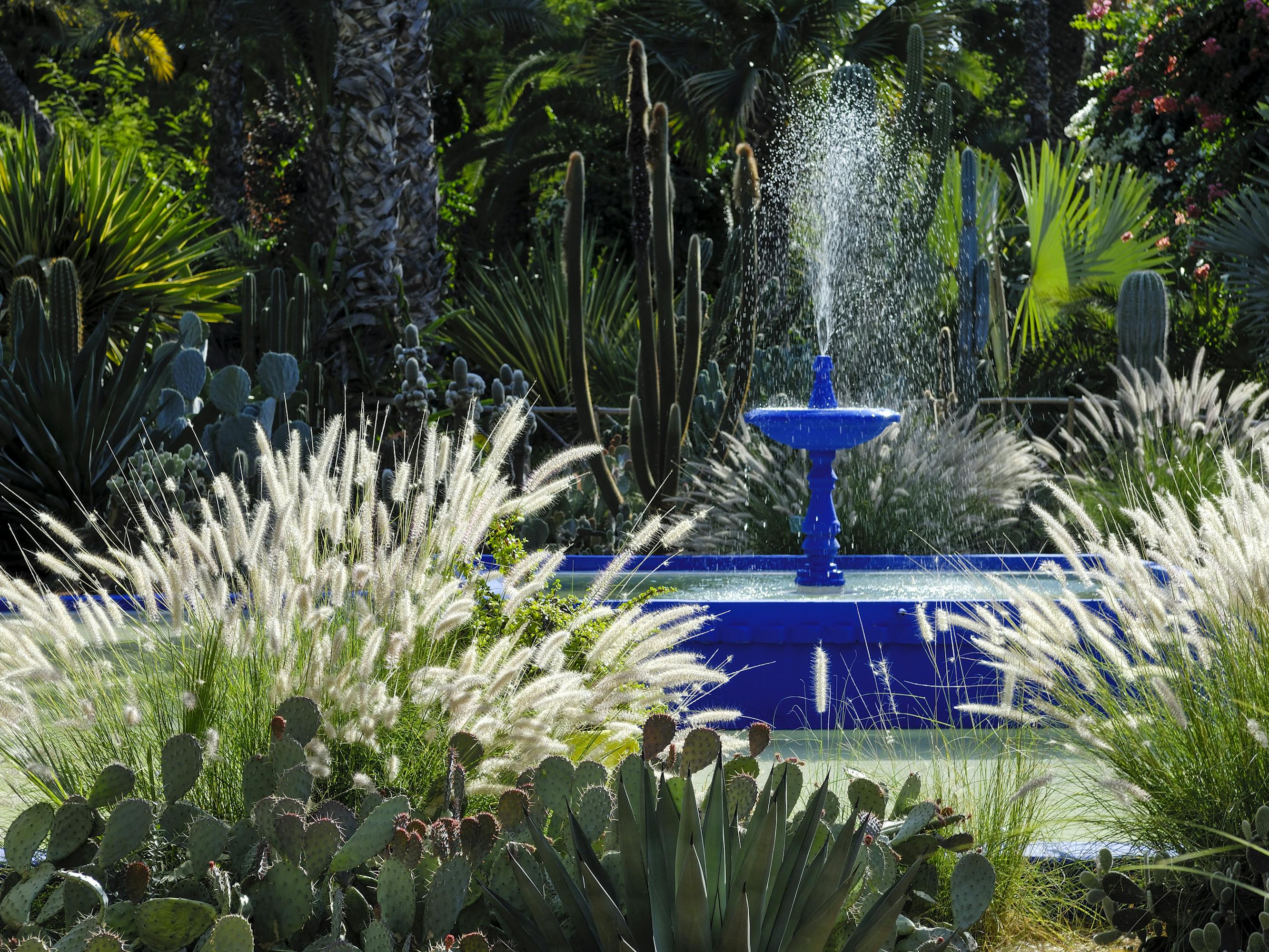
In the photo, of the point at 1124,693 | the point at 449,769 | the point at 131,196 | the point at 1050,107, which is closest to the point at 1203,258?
the point at 1050,107

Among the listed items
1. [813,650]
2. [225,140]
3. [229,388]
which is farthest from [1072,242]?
[225,140]

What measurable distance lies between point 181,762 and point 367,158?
753cm

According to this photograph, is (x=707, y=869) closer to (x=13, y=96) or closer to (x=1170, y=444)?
(x=1170, y=444)

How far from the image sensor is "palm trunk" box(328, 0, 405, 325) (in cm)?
923

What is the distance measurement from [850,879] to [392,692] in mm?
1255

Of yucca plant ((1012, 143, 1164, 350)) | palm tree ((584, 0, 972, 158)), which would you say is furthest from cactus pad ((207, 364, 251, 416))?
palm tree ((584, 0, 972, 158))

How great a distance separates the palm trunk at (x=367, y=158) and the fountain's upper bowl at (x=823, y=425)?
13.8ft

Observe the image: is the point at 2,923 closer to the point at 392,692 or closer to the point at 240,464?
the point at 392,692

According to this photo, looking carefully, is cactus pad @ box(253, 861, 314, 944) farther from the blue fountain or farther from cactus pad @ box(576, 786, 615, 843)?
the blue fountain

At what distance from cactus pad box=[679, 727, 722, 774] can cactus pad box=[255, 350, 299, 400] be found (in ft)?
16.3

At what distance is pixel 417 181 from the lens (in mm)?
10008

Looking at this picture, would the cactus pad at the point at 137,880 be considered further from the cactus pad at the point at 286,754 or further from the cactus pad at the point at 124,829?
the cactus pad at the point at 286,754

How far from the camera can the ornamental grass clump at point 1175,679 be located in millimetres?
2541

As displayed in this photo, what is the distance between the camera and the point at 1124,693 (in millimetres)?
2766
